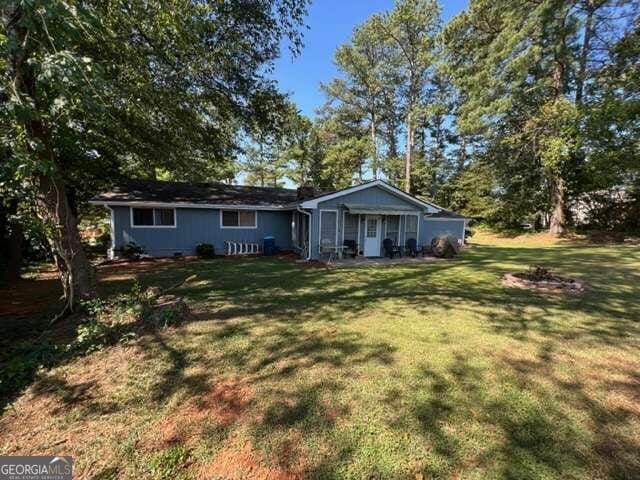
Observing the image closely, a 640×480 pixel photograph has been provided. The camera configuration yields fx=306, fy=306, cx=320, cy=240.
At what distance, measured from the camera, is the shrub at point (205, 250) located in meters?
13.3

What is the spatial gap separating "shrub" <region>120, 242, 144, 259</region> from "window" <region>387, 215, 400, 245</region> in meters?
10.7

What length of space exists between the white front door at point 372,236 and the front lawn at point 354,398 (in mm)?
7651

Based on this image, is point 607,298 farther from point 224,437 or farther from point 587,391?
point 224,437

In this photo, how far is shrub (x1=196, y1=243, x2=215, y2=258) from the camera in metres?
13.3

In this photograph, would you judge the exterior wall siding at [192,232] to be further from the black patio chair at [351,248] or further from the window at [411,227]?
the window at [411,227]

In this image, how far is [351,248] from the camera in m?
13.1

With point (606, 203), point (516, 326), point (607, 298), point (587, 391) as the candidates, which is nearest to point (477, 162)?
point (606, 203)

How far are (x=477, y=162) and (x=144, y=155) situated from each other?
24943 mm

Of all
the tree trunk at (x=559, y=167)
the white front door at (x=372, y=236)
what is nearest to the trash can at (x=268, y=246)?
the white front door at (x=372, y=236)

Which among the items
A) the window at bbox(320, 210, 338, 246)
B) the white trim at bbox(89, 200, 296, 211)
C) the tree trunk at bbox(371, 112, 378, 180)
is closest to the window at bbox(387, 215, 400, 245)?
the window at bbox(320, 210, 338, 246)

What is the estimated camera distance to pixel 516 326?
5125 mm

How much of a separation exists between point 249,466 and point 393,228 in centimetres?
1267

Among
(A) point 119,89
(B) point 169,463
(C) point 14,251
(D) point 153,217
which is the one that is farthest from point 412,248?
(C) point 14,251

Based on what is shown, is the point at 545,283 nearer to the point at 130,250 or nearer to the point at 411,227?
the point at 411,227
